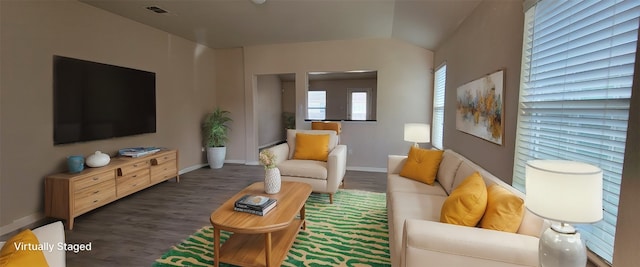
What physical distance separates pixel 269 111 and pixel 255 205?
270 inches

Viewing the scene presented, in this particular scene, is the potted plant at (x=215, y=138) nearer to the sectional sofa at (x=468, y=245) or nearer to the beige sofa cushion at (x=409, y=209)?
the beige sofa cushion at (x=409, y=209)

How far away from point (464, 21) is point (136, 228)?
4.25m

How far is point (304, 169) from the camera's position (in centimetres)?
353

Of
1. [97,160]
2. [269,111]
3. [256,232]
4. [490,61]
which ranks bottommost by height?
[256,232]

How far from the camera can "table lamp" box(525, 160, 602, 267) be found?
1031 mm

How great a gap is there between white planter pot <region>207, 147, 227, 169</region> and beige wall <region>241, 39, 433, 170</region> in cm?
163

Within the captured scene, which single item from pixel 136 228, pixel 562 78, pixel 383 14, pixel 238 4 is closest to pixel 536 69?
pixel 562 78

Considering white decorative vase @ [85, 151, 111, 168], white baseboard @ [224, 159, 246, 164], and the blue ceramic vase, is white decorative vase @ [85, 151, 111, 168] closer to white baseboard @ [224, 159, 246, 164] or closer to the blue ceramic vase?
the blue ceramic vase

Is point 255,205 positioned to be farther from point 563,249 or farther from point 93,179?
point 93,179

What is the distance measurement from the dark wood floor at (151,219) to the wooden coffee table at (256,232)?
694 mm

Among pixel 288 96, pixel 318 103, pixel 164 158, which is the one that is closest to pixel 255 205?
pixel 164 158

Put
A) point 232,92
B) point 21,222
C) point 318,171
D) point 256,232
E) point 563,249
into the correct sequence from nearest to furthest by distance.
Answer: point 563,249 < point 256,232 < point 21,222 < point 318,171 < point 232,92

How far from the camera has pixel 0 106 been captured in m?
2.65

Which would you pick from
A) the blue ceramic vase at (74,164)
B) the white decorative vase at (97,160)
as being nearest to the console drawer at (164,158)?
the white decorative vase at (97,160)
